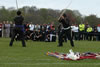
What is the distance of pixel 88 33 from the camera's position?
116 feet

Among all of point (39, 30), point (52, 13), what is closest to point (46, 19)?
Result: point (52, 13)

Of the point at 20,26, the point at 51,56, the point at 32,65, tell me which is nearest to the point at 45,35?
the point at 20,26

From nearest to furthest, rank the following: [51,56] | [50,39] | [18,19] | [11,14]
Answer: [51,56] → [18,19] → [50,39] → [11,14]

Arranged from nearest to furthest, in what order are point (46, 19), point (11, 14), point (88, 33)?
point (88, 33), point (11, 14), point (46, 19)

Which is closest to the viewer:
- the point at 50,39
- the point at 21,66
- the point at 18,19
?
the point at 21,66

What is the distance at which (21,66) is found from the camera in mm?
8680

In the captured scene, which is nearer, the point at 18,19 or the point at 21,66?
the point at 21,66

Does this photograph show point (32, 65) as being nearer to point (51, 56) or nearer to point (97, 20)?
point (51, 56)

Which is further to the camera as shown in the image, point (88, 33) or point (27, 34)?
point (88, 33)

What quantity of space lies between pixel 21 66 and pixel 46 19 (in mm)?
89637

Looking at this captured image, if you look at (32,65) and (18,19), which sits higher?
(18,19)

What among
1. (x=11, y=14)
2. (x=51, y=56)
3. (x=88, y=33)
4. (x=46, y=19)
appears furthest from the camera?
(x=46, y=19)

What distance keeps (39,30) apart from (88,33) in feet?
29.6

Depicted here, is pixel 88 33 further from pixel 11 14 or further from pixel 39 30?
pixel 11 14
